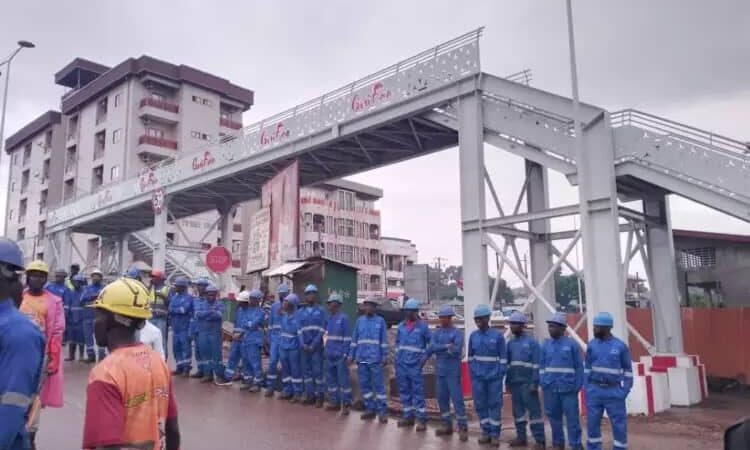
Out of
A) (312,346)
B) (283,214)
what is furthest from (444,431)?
(283,214)

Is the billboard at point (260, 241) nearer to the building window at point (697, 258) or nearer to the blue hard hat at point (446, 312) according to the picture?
the blue hard hat at point (446, 312)

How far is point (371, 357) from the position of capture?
9469mm

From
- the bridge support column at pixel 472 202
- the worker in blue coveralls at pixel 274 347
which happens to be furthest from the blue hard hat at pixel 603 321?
the worker in blue coveralls at pixel 274 347

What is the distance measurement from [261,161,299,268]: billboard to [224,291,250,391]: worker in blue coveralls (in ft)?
15.7

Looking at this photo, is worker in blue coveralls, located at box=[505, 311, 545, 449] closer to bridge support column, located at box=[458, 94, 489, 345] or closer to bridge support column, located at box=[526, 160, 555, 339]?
bridge support column, located at box=[458, 94, 489, 345]

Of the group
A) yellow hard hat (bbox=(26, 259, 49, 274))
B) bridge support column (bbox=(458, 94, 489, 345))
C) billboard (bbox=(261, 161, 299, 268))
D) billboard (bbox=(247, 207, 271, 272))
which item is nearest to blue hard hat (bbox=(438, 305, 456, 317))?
bridge support column (bbox=(458, 94, 489, 345))

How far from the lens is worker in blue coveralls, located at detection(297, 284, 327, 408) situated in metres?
10.4

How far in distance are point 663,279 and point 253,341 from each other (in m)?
8.07

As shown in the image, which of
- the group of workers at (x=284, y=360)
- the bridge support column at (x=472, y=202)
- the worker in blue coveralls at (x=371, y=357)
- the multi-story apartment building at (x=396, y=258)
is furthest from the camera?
the multi-story apartment building at (x=396, y=258)

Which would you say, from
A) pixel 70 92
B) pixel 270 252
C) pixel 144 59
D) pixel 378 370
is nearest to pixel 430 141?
pixel 270 252

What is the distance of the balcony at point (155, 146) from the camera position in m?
46.5

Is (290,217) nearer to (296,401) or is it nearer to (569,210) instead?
(296,401)

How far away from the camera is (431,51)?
12.8 meters

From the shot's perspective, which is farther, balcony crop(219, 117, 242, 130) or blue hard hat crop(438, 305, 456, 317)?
balcony crop(219, 117, 242, 130)
